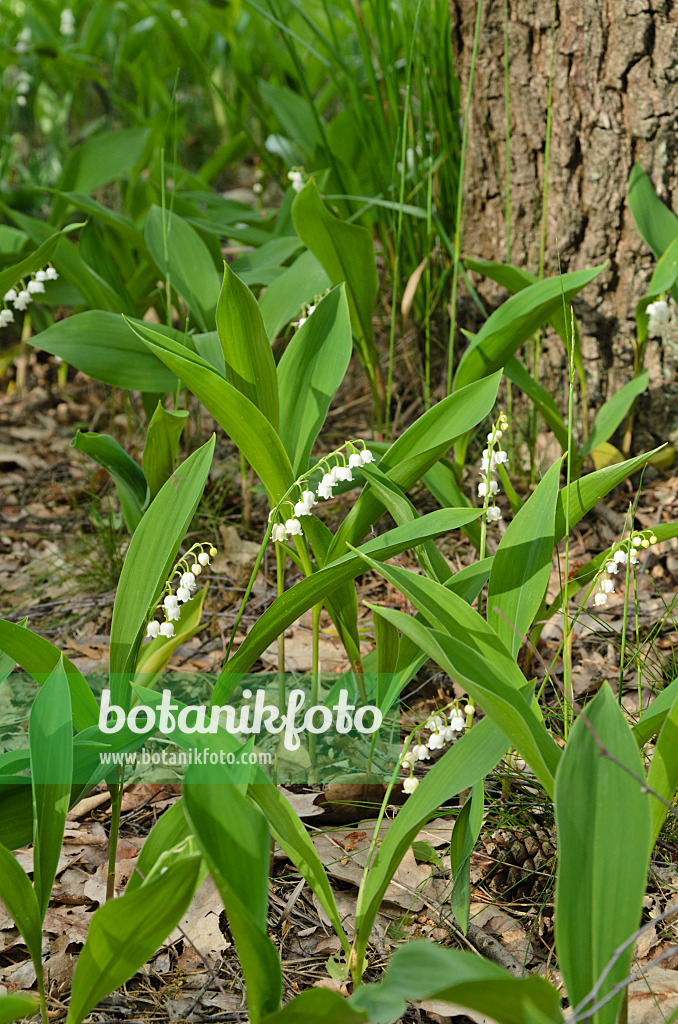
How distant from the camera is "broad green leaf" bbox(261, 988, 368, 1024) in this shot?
2.51 ft

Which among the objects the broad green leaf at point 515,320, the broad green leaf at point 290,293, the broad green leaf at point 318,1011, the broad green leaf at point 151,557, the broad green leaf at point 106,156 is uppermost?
the broad green leaf at point 106,156

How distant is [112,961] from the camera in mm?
892

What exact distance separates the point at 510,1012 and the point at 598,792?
224 millimetres

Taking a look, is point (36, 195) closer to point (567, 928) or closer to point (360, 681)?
point (360, 681)

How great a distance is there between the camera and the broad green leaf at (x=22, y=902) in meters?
0.93

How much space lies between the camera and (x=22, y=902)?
37.3 inches

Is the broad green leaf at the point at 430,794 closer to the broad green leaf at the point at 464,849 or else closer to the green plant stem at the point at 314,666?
the broad green leaf at the point at 464,849

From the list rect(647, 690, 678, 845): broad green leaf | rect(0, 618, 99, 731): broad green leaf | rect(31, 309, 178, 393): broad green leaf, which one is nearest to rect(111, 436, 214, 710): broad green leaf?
rect(0, 618, 99, 731): broad green leaf

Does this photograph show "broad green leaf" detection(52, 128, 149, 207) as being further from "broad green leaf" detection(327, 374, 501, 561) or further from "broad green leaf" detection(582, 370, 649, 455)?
"broad green leaf" detection(327, 374, 501, 561)

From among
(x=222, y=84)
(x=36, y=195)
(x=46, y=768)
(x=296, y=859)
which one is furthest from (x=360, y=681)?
(x=222, y=84)

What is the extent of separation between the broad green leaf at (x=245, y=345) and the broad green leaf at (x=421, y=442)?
0.24 meters

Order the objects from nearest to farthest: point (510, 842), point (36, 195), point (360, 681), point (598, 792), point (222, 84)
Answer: point (598, 792) → point (510, 842) → point (360, 681) → point (36, 195) → point (222, 84)

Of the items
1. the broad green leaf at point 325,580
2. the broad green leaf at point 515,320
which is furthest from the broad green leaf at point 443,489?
the broad green leaf at point 325,580

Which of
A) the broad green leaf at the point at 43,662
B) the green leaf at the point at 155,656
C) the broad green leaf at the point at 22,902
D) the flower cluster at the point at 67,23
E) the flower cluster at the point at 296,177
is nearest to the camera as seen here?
the broad green leaf at the point at 22,902
